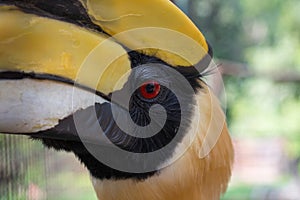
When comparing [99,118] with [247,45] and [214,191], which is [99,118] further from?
[247,45]

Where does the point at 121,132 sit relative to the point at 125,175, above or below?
above

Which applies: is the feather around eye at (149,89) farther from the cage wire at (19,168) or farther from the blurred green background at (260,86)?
the blurred green background at (260,86)

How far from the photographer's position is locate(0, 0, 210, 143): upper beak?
80 centimetres

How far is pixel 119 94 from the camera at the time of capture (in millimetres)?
904

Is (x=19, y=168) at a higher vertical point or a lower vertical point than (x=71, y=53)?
lower

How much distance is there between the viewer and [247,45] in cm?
596

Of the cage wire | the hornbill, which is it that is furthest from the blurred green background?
the hornbill

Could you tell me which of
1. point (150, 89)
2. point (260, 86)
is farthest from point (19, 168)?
point (260, 86)

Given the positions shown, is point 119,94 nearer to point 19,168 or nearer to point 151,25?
point 151,25

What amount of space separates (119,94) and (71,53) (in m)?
0.12

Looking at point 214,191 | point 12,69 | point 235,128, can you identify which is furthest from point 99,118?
point 235,128

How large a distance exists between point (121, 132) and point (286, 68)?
5247mm

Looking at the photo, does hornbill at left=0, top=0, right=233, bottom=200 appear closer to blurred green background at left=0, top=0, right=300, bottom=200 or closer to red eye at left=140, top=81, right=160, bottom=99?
red eye at left=140, top=81, right=160, bottom=99

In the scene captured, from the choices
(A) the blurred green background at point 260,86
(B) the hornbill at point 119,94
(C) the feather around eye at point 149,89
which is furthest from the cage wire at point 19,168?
(A) the blurred green background at point 260,86
